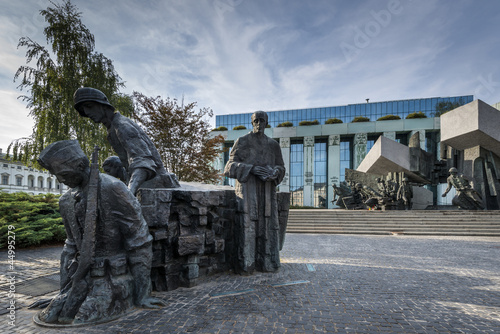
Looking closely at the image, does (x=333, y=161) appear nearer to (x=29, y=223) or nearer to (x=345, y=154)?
(x=345, y=154)

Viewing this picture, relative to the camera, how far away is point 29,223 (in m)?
8.23

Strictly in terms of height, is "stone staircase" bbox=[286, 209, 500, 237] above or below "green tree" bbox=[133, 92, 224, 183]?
below

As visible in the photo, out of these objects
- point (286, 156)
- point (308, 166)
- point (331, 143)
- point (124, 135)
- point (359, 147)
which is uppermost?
point (331, 143)

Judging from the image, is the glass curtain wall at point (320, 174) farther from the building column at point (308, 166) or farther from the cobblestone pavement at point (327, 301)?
the cobblestone pavement at point (327, 301)

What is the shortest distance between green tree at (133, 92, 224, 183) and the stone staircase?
20.4 feet

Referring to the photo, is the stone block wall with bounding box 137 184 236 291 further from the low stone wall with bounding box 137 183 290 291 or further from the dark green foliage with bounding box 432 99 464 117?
the dark green foliage with bounding box 432 99 464 117

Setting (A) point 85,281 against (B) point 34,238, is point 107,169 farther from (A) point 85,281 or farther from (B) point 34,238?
(B) point 34,238

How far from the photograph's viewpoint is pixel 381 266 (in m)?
5.72

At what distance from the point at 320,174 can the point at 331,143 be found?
169 inches

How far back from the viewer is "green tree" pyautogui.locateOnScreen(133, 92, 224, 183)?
52.6 ft

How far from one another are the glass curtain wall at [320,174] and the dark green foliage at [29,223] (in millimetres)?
30550

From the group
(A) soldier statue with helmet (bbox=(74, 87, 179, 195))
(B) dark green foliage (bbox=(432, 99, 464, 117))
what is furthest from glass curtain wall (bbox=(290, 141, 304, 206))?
(A) soldier statue with helmet (bbox=(74, 87, 179, 195))

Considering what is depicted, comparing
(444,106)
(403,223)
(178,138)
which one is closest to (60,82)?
(178,138)

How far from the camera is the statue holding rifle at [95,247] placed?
9.14 ft
